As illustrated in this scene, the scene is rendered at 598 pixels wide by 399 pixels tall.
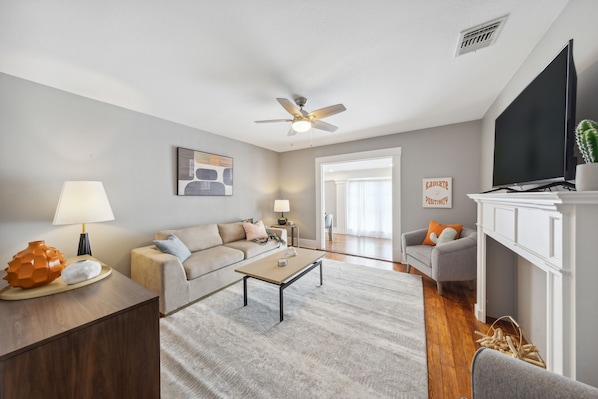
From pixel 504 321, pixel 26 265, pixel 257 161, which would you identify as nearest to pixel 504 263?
pixel 504 321

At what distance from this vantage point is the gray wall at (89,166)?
76.1 inches

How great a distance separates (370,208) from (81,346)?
6480 millimetres

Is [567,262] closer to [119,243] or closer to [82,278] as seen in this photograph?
[82,278]

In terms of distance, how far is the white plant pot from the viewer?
2.56 feet

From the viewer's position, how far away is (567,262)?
2.57 ft

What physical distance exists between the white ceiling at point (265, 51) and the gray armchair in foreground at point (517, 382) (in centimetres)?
187

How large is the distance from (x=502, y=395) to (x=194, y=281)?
8.49ft

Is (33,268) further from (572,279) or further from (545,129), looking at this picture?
(545,129)

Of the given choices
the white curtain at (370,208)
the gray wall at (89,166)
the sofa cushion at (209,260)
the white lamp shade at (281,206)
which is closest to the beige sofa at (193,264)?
the sofa cushion at (209,260)

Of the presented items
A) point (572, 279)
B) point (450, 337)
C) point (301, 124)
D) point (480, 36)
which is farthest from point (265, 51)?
point (450, 337)

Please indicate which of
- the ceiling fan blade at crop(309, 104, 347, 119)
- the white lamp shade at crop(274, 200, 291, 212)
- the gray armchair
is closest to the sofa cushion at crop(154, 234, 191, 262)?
the ceiling fan blade at crop(309, 104, 347, 119)

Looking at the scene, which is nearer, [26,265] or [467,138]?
[26,265]

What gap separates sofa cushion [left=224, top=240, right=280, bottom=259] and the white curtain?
12.3 feet

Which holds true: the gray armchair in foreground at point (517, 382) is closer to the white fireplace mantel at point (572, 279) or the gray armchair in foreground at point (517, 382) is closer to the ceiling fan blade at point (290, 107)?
the white fireplace mantel at point (572, 279)
